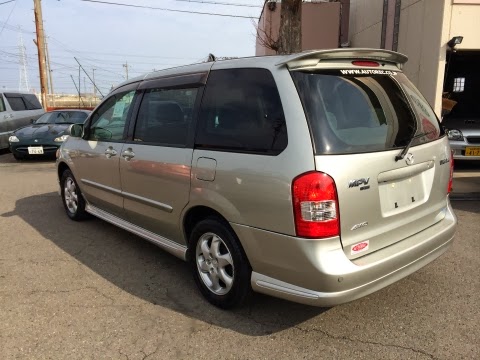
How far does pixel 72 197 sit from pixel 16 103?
971 centimetres

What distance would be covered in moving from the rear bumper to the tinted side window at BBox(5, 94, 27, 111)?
12.8 m

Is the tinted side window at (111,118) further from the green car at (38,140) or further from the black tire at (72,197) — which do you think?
the green car at (38,140)

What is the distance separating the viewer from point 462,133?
818 cm

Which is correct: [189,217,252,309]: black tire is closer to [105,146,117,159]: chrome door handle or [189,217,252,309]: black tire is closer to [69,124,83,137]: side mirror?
[105,146,117,159]: chrome door handle

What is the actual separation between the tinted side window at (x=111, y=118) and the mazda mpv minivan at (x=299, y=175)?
2.01 ft

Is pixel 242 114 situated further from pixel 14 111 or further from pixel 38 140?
pixel 14 111

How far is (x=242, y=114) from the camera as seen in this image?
2.92 meters

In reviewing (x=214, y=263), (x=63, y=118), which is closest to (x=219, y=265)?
(x=214, y=263)

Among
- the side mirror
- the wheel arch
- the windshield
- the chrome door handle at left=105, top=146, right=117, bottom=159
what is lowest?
the wheel arch

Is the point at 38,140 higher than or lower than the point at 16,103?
lower

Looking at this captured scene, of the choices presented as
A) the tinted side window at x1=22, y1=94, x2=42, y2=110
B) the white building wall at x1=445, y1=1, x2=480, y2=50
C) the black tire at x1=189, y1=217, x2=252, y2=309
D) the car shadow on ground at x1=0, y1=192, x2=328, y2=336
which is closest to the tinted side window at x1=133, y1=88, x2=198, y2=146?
the black tire at x1=189, y1=217, x2=252, y2=309

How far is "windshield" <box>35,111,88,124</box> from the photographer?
11875 mm

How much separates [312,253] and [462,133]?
7024 mm

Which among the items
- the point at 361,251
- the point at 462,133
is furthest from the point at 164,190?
the point at 462,133
